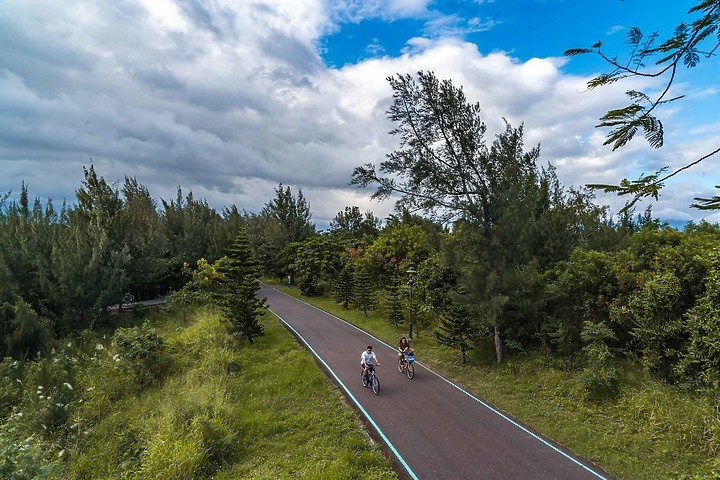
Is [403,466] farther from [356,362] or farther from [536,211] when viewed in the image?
[536,211]

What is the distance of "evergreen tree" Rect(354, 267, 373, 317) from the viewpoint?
1104 inches

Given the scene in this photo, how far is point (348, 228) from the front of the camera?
2606 inches

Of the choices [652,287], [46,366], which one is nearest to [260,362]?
[46,366]

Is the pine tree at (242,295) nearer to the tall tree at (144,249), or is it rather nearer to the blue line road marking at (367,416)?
the blue line road marking at (367,416)

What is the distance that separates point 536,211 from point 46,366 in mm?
22219

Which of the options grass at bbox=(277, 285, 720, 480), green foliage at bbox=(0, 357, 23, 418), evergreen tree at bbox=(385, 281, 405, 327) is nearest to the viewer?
grass at bbox=(277, 285, 720, 480)

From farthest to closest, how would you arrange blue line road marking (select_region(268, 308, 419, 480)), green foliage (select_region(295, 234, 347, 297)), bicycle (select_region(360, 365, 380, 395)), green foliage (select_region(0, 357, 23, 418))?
green foliage (select_region(295, 234, 347, 297)) → green foliage (select_region(0, 357, 23, 418)) → bicycle (select_region(360, 365, 380, 395)) → blue line road marking (select_region(268, 308, 419, 480))

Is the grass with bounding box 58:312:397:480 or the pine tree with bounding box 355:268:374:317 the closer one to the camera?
the grass with bounding box 58:312:397:480

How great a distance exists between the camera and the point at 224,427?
9.92 meters

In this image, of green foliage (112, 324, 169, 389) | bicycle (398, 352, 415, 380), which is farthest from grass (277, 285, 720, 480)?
green foliage (112, 324, 169, 389)

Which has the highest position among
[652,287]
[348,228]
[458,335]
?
[348,228]

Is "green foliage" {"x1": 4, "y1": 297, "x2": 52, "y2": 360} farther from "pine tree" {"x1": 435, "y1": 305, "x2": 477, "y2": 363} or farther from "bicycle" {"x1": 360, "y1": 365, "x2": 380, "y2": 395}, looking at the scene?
"pine tree" {"x1": 435, "y1": 305, "x2": 477, "y2": 363}

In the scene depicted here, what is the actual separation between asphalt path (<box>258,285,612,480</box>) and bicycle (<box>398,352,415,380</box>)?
0.76 feet

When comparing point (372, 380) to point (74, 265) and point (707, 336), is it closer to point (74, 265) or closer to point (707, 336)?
point (707, 336)
